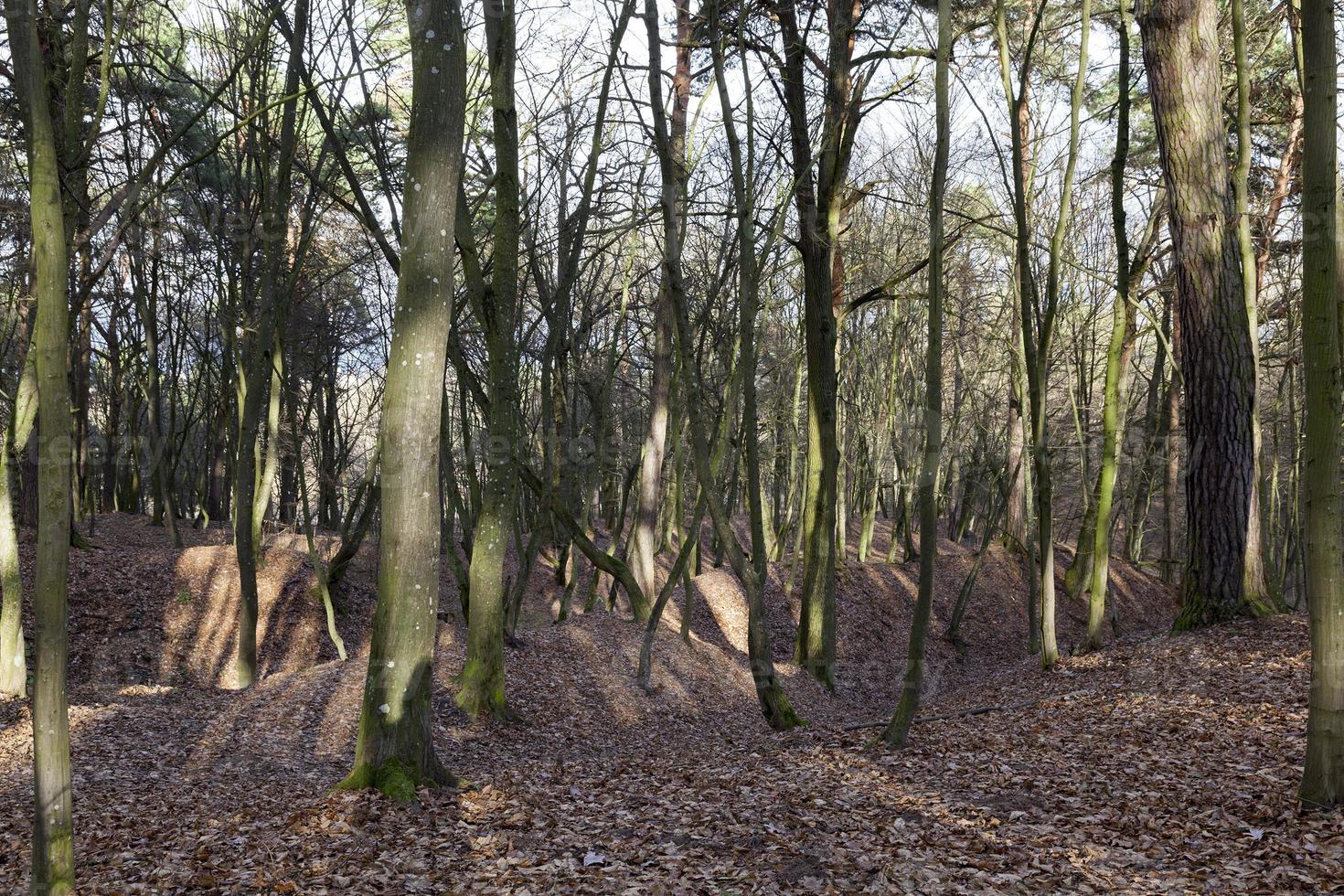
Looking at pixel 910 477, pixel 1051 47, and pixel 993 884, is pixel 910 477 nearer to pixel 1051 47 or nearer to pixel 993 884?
pixel 1051 47

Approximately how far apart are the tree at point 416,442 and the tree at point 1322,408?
4622 millimetres

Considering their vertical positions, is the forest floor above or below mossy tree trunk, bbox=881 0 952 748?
below

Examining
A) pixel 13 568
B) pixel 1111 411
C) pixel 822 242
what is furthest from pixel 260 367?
pixel 1111 411

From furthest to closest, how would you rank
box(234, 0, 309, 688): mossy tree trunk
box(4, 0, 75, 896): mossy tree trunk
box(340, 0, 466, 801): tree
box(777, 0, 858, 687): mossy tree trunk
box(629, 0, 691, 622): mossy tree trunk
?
box(629, 0, 691, 622): mossy tree trunk, box(234, 0, 309, 688): mossy tree trunk, box(777, 0, 858, 687): mossy tree trunk, box(340, 0, 466, 801): tree, box(4, 0, 75, 896): mossy tree trunk

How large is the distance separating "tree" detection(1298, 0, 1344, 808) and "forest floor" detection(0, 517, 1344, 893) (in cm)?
34

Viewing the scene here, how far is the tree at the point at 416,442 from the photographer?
217 inches

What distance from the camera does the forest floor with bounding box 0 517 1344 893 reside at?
4.36 m

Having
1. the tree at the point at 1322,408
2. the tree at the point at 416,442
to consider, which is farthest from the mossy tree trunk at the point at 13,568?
the tree at the point at 1322,408

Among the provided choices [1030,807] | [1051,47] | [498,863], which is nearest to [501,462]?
[498,863]

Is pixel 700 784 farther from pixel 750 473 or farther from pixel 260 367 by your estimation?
pixel 260 367

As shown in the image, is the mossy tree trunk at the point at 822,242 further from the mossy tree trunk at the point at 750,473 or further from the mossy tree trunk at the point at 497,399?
the mossy tree trunk at the point at 497,399

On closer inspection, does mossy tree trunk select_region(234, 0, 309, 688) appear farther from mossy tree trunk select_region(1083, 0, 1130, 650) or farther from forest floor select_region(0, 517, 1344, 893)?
mossy tree trunk select_region(1083, 0, 1130, 650)

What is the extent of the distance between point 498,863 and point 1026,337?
7.18 meters

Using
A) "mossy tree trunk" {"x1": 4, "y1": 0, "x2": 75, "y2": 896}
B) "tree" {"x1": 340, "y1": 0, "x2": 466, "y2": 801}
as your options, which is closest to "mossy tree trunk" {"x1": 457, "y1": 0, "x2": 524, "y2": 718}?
"tree" {"x1": 340, "y1": 0, "x2": 466, "y2": 801}
